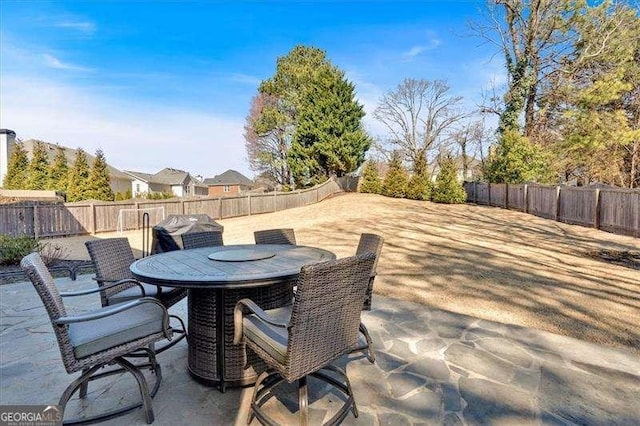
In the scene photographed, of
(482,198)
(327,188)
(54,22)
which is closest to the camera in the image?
(54,22)

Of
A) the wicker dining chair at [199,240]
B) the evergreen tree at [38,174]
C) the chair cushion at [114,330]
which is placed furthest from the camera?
the evergreen tree at [38,174]

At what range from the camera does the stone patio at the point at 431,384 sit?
2.08 m

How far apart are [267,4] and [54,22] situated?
6.37 metres

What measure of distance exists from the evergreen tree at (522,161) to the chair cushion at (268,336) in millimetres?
17039

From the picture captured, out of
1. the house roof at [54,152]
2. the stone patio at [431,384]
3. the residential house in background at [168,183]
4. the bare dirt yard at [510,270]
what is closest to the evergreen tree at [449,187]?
the bare dirt yard at [510,270]

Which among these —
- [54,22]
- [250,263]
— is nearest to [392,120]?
[54,22]

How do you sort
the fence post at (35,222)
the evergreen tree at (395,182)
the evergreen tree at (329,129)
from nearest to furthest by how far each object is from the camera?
the fence post at (35,222), the evergreen tree at (395,182), the evergreen tree at (329,129)

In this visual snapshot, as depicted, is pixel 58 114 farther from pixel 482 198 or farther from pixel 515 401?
pixel 482 198

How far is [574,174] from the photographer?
73.8 feet

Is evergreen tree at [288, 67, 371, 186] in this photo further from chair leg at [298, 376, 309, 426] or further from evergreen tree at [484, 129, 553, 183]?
chair leg at [298, 376, 309, 426]

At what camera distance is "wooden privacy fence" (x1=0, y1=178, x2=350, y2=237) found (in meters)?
10.5

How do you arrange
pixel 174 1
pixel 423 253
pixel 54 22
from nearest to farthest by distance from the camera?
pixel 423 253, pixel 54 22, pixel 174 1

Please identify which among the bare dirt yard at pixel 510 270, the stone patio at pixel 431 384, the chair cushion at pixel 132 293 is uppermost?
the chair cushion at pixel 132 293

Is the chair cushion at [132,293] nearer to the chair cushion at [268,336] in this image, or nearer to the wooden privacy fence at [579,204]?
the chair cushion at [268,336]
